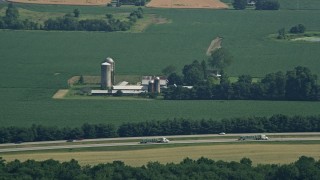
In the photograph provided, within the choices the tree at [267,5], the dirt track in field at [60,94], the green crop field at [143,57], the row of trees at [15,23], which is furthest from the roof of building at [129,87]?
the tree at [267,5]

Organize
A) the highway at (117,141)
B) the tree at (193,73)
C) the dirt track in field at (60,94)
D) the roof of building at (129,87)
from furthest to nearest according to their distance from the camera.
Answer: the tree at (193,73), the roof of building at (129,87), the dirt track in field at (60,94), the highway at (117,141)

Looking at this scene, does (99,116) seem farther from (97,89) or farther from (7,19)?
(7,19)

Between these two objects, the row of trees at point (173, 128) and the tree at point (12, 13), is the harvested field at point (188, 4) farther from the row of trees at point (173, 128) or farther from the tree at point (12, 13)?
the row of trees at point (173, 128)

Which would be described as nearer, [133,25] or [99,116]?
[99,116]

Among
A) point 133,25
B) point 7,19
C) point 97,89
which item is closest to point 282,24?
point 133,25

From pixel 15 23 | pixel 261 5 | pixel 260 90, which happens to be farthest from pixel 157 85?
pixel 261 5

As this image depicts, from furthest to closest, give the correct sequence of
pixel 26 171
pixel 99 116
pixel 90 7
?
1. pixel 90 7
2. pixel 99 116
3. pixel 26 171

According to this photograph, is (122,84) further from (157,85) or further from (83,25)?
(83,25)
